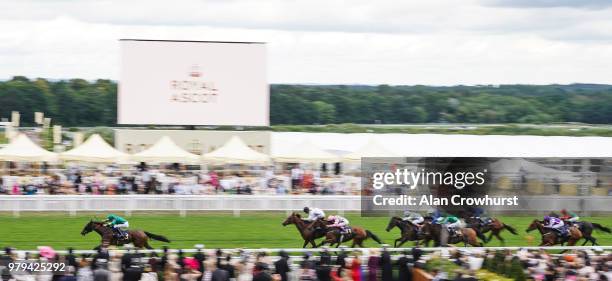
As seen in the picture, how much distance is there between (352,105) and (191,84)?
4139 centimetres

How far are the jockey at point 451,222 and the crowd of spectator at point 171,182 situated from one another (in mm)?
7183

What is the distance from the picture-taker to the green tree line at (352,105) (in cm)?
5659

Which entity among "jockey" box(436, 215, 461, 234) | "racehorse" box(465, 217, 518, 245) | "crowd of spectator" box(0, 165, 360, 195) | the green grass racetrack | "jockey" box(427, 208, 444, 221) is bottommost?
the green grass racetrack

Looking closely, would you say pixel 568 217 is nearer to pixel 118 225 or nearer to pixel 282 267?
pixel 282 267

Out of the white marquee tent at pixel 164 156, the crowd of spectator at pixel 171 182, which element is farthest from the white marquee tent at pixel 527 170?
the white marquee tent at pixel 164 156

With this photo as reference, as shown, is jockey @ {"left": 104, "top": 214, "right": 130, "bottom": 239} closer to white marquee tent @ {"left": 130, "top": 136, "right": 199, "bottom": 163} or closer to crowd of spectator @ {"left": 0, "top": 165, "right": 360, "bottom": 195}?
crowd of spectator @ {"left": 0, "top": 165, "right": 360, "bottom": 195}

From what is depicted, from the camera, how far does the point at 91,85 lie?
195 feet

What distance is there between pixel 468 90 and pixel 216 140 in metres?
54.3

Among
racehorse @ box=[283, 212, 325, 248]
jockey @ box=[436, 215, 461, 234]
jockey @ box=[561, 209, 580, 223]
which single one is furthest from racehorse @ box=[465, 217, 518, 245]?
racehorse @ box=[283, 212, 325, 248]

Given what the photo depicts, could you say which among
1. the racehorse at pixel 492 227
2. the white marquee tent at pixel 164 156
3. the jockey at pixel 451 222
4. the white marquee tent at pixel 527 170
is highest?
the white marquee tent at pixel 164 156

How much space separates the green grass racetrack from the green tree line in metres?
35.6

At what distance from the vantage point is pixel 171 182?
22.3 metres

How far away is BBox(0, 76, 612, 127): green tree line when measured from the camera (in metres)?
56.6

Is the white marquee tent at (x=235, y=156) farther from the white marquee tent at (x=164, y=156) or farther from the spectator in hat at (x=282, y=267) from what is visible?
the spectator in hat at (x=282, y=267)
